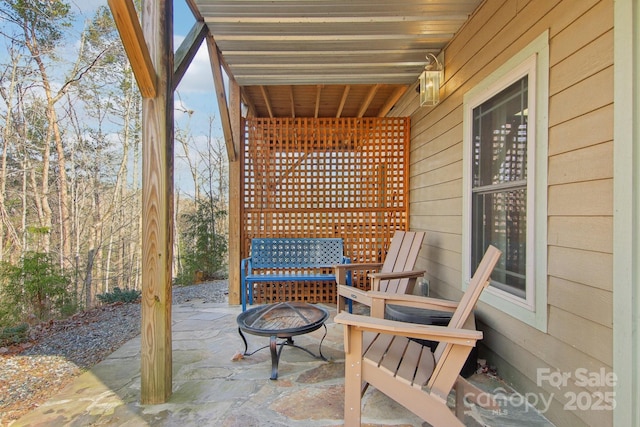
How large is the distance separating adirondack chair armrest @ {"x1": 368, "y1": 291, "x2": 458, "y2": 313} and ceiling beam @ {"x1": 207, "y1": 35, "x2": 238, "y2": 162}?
2.74m

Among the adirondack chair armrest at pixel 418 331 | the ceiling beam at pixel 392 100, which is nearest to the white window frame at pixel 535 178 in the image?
the adirondack chair armrest at pixel 418 331

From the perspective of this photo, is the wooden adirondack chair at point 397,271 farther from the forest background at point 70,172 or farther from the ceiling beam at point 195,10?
the forest background at point 70,172

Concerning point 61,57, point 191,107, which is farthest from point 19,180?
point 191,107

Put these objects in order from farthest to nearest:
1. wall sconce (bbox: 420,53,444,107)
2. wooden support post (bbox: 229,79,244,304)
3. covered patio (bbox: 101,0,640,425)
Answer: wooden support post (bbox: 229,79,244,304) → wall sconce (bbox: 420,53,444,107) → covered patio (bbox: 101,0,640,425)

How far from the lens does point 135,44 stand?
1.69m

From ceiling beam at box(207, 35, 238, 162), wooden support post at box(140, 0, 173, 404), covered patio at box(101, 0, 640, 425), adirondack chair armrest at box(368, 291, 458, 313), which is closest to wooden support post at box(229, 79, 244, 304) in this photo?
ceiling beam at box(207, 35, 238, 162)

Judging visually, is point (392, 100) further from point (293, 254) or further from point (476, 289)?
point (476, 289)

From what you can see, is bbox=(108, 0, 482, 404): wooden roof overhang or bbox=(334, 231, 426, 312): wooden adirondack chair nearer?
bbox=(108, 0, 482, 404): wooden roof overhang

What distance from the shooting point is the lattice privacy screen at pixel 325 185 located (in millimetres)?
4301

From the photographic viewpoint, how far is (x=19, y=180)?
5.76 m

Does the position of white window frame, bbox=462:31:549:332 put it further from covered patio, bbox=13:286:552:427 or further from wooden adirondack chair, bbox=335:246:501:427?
covered patio, bbox=13:286:552:427

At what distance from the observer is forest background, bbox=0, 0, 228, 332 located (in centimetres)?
464

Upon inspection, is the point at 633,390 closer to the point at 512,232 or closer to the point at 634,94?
the point at 512,232

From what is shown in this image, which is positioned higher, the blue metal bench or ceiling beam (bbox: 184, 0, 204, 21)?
ceiling beam (bbox: 184, 0, 204, 21)
